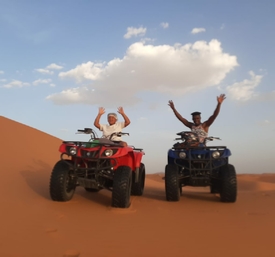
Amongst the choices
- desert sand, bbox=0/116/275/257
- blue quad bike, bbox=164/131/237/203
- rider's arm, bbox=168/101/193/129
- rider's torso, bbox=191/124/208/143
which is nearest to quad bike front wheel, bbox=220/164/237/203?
blue quad bike, bbox=164/131/237/203

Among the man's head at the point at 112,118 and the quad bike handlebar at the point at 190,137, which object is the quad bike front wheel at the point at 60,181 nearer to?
the man's head at the point at 112,118

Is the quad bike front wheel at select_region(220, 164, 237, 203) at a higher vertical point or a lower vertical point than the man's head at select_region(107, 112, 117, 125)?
lower

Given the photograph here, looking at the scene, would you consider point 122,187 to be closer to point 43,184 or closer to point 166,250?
point 166,250

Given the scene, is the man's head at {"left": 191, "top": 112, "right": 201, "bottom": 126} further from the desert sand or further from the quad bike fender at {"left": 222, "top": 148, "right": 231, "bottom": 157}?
the desert sand

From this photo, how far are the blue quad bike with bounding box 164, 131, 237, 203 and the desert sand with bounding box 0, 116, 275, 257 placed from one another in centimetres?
29

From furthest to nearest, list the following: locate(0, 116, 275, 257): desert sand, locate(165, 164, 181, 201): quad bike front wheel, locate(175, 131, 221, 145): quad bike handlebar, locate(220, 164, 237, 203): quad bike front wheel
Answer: locate(175, 131, 221, 145): quad bike handlebar → locate(165, 164, 181, 201): quad bike front wheel → locate(220, 164, 237, 203): quad bike front wheel → locate(0, 116, 275, 257): desert sand

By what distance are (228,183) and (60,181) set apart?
323cm

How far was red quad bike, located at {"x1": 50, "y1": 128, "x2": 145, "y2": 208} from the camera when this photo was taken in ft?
16.5

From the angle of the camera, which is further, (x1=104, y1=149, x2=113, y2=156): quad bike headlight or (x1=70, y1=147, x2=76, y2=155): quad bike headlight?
(x1=70, y1=147, x2=76, y2=155): quad bike headlight

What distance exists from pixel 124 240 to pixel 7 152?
6847mm

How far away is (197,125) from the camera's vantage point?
7492 mm

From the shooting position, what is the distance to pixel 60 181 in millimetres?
5168

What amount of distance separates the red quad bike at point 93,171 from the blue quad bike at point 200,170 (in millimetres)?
1126

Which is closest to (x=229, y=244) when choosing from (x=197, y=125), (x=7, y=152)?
(x=197, y=125)
